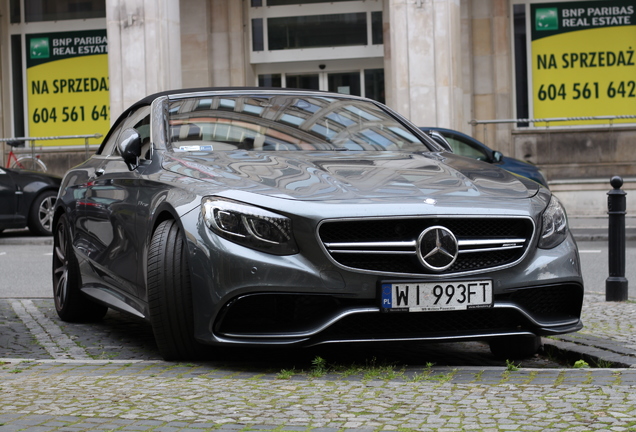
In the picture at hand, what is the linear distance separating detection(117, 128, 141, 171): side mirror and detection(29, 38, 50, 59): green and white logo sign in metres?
20.1

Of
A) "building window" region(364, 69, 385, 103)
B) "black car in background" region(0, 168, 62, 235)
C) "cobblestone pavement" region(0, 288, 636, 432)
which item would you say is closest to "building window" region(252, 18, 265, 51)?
"building window" region(364, 69, 385, 103)

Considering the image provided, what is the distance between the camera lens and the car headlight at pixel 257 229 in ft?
15.9

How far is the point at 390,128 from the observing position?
6613 mm

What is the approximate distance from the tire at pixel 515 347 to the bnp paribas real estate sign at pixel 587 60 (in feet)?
58.2

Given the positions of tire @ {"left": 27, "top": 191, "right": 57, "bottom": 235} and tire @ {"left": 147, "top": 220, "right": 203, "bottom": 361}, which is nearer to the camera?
tire @ {"left": 147, "top": 220, "right": 203, "bottom": 361}

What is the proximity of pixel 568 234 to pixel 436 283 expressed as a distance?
0.90 meters

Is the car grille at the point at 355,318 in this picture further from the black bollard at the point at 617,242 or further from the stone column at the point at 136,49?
the stone column at the point at 136,49

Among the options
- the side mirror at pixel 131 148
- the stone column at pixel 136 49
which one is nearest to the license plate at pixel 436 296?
the side mirror at pixel 131 148

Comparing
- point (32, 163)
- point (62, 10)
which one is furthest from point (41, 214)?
point (62, 10)

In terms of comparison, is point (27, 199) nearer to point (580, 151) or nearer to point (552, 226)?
point (580, 151)

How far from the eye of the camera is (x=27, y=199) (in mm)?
16297

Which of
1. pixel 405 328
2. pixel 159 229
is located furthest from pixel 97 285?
pixel 405 328

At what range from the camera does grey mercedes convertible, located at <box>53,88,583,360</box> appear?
486 centimetres

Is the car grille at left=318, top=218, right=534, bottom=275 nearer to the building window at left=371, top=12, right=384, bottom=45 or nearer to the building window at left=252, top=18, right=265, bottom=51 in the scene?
the building window at left=371, top=12, right=384, bottom=45
